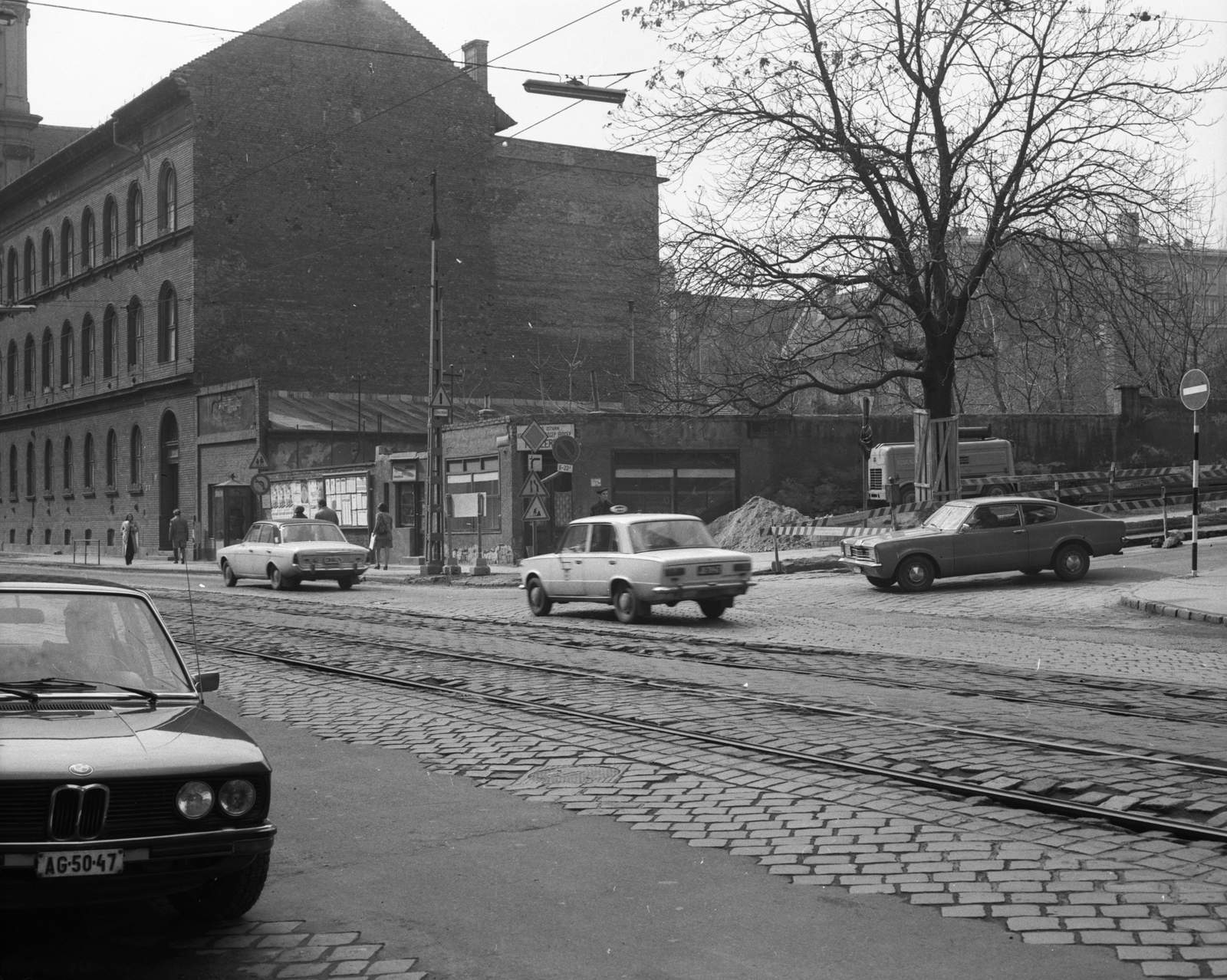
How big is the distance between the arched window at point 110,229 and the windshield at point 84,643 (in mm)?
50933

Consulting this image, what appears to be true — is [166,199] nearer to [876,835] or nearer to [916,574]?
[916,574]

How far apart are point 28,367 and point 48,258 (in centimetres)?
556

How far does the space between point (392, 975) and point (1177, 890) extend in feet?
9.73

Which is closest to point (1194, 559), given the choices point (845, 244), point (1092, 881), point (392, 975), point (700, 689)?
point (845, 244)

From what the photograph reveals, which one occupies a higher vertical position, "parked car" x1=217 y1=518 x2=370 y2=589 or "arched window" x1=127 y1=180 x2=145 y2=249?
"arched window" x1=127 y1=180 x2=145 y2=249

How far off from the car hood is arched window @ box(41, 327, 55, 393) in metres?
58.9

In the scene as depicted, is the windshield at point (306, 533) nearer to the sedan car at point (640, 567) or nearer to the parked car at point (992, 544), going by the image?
the sedan car at point (640, 567)

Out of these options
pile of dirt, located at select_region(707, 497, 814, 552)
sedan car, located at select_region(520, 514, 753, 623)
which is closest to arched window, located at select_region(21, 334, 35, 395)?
pile of dirt, located at select_region(707, 497, 814, 552)

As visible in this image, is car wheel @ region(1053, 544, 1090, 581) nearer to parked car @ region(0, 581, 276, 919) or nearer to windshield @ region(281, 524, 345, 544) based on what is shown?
windshield @ region(281, 524, 345, 544)

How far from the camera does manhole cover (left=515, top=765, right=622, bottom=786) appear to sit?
7898 mm

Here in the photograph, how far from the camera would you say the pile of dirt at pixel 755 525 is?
113 feet

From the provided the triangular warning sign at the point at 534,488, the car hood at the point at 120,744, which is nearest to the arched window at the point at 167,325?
the triangular warning sign at the point at 534,488

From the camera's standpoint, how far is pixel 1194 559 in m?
22.8

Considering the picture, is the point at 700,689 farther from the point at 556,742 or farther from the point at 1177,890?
the point at 1177,890
